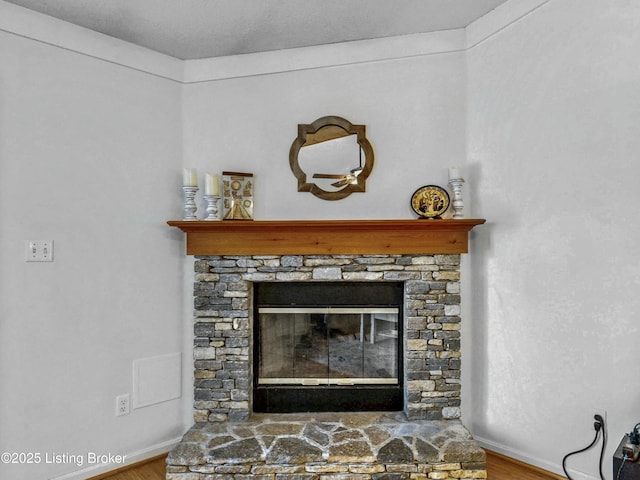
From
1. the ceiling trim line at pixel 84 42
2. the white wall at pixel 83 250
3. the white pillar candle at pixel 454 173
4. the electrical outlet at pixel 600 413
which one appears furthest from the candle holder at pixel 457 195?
the ceiling trim line at pixel 84 42

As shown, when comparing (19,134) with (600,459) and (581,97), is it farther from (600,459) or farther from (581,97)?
(600,459)

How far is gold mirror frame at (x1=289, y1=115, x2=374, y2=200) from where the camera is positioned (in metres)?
2.49

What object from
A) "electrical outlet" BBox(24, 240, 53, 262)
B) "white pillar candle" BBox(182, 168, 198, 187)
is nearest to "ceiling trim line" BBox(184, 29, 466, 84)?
"white pillar candle" BBox(182, 168, 198, 187)

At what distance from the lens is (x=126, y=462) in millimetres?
2299

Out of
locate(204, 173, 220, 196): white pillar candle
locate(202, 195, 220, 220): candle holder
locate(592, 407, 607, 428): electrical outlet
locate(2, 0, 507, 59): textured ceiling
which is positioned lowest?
locate(592, 407, 607, 428): electrical outlet

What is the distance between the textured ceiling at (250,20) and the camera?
208cm

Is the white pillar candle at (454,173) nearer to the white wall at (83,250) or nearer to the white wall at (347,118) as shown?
the white wall at (347,118)

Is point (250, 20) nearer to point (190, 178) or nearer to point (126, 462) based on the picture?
point (190, 178)

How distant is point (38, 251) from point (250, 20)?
173cm

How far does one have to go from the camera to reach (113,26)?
2217mm

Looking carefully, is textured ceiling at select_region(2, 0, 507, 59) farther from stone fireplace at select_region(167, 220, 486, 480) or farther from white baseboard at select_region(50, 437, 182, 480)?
white baseboard at select_region(50, 437, 182, 480)

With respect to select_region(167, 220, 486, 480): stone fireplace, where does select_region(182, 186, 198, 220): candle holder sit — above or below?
above

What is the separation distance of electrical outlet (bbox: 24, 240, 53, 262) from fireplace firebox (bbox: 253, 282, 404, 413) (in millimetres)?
1183

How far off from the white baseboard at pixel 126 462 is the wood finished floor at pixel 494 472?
3cm
